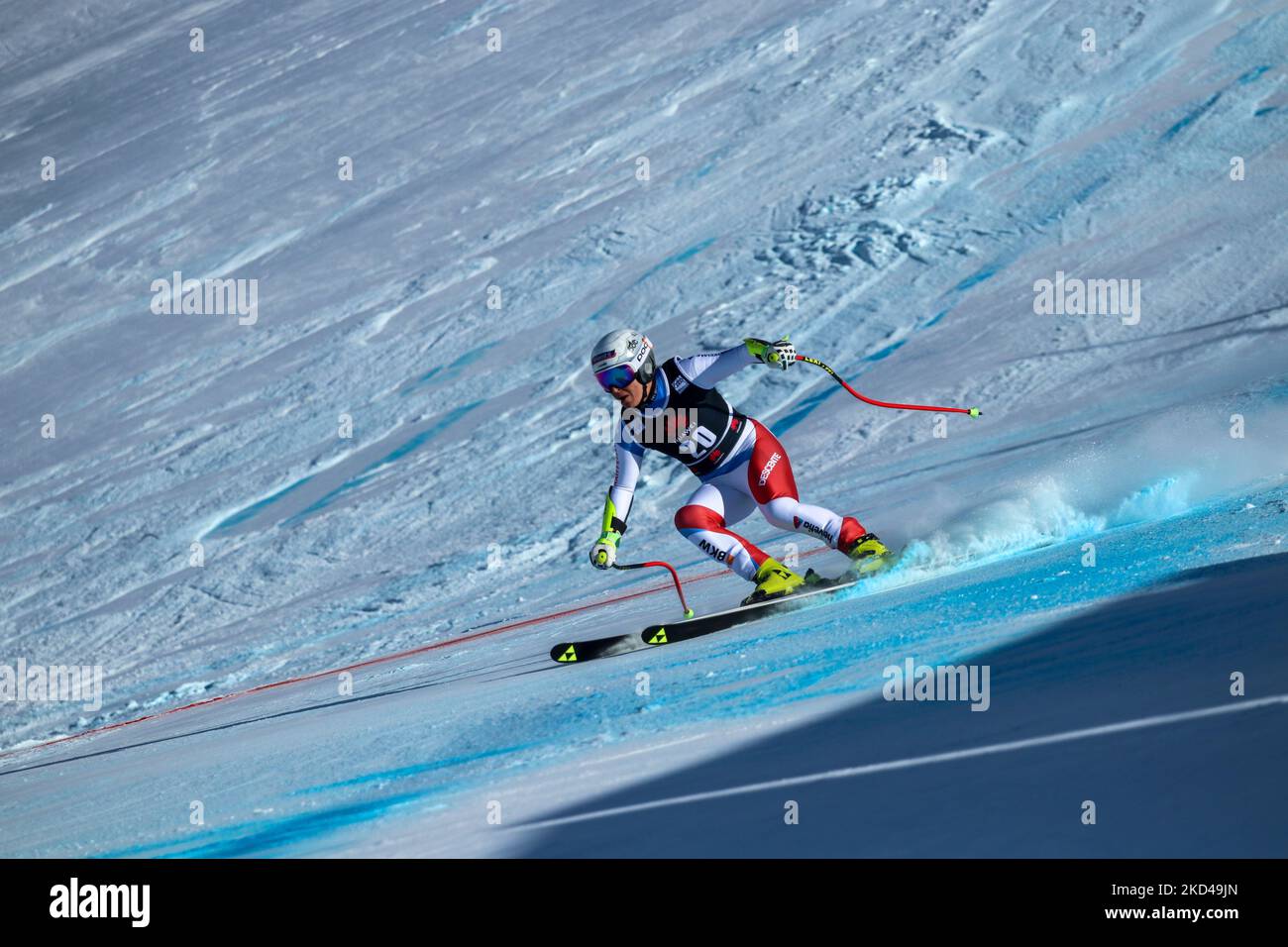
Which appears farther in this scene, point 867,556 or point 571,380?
point 571,380

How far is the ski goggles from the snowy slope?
1302mm

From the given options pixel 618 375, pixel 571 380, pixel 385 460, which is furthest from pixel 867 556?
pixel 385 460

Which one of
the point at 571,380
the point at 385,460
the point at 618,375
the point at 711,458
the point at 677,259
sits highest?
the point at 677,259

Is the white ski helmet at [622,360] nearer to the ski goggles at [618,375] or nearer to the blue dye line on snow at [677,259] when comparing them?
the ski goggles at [618,375]

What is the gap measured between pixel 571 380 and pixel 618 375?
25.8 ft

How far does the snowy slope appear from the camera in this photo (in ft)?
15.7

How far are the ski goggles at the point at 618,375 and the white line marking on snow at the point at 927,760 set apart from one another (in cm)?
318

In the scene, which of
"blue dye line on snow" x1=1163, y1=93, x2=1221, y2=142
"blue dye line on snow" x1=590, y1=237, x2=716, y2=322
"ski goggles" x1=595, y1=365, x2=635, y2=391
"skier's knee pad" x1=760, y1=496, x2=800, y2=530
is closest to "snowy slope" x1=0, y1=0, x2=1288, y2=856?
"blue dye line on snow" x1=1163, y1=93, x2=1221, y2=142

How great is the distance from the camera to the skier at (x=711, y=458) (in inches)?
248

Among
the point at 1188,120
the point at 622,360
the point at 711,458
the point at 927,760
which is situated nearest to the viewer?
the point at 927,760

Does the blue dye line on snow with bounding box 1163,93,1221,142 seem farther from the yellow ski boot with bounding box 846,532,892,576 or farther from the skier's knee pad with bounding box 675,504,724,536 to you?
the skier's knee pad with bounding box 675,504,724,536

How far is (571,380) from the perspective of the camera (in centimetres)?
1405

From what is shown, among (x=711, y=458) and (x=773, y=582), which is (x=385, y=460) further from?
(x=773, y=582)
